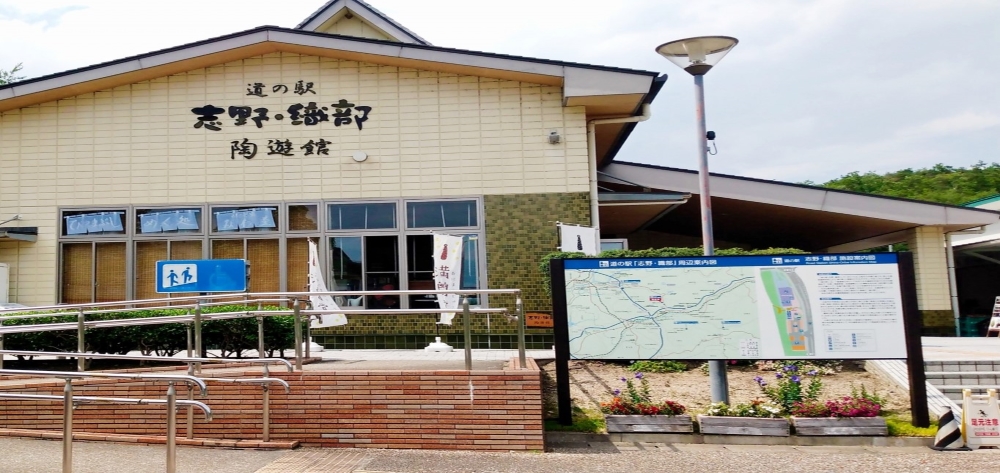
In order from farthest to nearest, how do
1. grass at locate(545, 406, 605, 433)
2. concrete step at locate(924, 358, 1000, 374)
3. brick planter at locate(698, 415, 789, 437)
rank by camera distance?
concrete step at locate(924, 358, 1000, 374) → grass at locate(545, 406, 605, 433) → brick planter at locate(698, 415, 789, 437)

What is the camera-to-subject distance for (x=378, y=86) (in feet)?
45.8

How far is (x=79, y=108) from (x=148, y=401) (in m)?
10.7

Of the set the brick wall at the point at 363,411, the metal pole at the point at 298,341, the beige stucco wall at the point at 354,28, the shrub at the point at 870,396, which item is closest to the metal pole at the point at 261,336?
the metal pole at the point at 298,341

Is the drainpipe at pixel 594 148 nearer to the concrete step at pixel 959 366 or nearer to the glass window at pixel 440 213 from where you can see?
the glass window at pixel 440 213

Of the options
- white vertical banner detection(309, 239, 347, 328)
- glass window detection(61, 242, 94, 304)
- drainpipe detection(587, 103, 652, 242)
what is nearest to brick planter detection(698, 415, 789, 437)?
drainpipe detection(587, 103, 652, 242)

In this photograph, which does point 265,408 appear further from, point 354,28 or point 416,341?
point 354,28

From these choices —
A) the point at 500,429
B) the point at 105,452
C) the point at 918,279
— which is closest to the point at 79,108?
the point at 105,452

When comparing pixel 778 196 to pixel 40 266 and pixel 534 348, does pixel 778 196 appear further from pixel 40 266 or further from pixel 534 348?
pixel 40 266

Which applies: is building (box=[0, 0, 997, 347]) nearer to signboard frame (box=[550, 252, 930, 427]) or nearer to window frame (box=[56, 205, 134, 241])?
window frame (box=[56, 205, 134, 241])

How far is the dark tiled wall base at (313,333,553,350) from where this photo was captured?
13273mm

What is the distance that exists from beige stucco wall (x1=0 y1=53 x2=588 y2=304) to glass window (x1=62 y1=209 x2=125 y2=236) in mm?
213

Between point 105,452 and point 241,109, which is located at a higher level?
point 241,109

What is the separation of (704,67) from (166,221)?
10.6 m

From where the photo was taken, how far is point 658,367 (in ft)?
35.0
